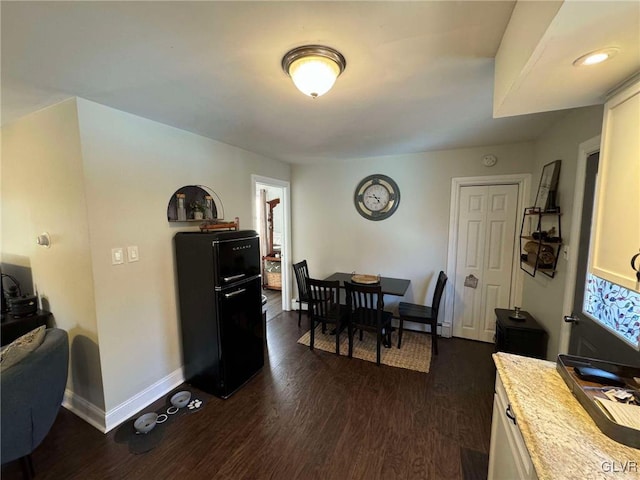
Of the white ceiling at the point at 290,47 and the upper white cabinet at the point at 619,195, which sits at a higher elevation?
the white ceiling at the point at 290,47

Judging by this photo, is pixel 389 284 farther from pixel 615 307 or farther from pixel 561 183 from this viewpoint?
pixel 615 307

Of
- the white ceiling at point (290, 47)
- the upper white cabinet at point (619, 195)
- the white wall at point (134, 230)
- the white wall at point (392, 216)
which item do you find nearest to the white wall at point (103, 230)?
the white wall at point (134, 230)

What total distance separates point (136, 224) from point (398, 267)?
306 centimetres

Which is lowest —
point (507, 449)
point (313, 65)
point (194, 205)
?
point (507, 449)

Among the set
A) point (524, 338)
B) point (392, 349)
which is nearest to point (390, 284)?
point (392, 349)

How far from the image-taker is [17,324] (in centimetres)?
208

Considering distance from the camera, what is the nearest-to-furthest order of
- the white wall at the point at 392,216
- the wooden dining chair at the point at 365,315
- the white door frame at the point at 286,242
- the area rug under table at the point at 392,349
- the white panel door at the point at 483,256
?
1. the wooden dining chair at the point at 365,315
2. the area rug under table at the point at 392,349
3. the white panel door at the point at 483,256
4. the white wall at the point at 392,216
5. the white door frame at the point at 286,242

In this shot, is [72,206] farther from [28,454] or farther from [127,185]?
[28,454]

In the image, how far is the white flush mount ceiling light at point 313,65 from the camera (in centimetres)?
124

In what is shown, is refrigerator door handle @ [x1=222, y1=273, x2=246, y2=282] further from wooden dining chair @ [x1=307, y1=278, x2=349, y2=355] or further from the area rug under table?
the area rug under table

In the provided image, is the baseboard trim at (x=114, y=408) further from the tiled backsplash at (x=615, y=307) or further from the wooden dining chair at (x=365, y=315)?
the tiled backsplash at (x=615, y=307)

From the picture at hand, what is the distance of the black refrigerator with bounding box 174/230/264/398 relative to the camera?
2229 millimetres

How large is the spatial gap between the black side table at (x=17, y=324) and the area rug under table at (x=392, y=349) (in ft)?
8.10

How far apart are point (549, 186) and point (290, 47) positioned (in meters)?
2.42
